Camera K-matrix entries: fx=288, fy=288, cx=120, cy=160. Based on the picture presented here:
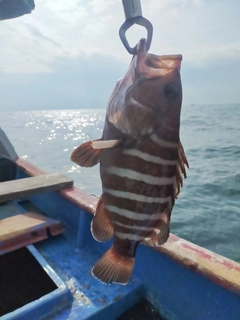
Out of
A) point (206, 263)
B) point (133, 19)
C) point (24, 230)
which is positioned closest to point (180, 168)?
point (133, 19)

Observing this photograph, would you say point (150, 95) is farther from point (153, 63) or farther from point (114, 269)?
point (114, 269)

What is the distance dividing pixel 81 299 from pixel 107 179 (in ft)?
5.82

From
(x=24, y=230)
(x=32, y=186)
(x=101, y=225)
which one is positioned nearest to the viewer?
(x=101, y=225)

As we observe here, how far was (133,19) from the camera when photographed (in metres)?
1.35

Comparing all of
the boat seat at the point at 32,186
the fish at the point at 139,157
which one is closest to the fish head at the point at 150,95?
the fish at the point at 139,157

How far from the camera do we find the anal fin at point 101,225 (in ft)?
4.86

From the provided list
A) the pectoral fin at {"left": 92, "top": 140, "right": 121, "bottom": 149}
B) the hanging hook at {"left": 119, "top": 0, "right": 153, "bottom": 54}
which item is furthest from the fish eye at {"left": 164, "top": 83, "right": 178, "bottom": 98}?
the pectoral fin at {"left": 92, "top": 140, "right": 121, "bottom": 149}

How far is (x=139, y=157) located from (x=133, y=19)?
2.14 ft

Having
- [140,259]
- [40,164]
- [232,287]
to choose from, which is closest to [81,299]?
[140,259]

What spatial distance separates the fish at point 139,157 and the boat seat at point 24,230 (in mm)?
2141

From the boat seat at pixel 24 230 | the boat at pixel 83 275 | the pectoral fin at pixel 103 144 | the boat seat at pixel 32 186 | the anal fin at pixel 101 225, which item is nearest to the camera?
the pectoral fin at pixel 103 144

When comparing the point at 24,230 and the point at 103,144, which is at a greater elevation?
the point at 103,144

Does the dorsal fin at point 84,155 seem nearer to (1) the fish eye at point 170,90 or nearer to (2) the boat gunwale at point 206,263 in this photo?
(1) the fish eye at point 170,90

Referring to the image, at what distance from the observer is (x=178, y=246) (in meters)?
2.47
